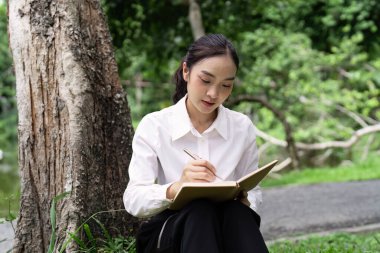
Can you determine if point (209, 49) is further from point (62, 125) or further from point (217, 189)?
point (62, 125)

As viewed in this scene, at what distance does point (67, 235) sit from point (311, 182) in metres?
5.64

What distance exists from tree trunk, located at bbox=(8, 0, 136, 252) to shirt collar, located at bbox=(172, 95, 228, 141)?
630 mm

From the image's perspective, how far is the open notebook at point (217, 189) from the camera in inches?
89.2

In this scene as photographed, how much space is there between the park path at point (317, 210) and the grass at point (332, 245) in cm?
47

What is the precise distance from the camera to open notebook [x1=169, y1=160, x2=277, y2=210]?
2.27m

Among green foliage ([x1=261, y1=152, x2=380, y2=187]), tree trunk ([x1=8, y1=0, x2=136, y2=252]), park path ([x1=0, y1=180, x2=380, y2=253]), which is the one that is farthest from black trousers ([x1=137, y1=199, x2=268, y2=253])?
green foliage ([x1=261, y1=152, x2=380, y2=187])

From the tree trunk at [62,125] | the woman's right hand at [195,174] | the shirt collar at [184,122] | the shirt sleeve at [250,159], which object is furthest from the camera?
the tree trunk at [62,125]

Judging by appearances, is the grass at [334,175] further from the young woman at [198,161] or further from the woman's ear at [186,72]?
the woman's ear at [186,72]

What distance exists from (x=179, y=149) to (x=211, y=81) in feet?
1.05

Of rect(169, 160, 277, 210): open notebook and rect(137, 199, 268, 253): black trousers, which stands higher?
rect(169, 160, 277, 210): open notebook

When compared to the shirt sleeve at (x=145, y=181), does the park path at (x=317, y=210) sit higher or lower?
lower

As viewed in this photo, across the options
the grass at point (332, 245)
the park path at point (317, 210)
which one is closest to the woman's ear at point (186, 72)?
the grass at point (332, 245)

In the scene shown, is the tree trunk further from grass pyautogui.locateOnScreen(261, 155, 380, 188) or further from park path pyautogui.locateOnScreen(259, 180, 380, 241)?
grass pyautogui.locateOnScreen(261, 155, 380, 188)

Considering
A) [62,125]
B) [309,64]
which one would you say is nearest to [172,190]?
[62,125]
